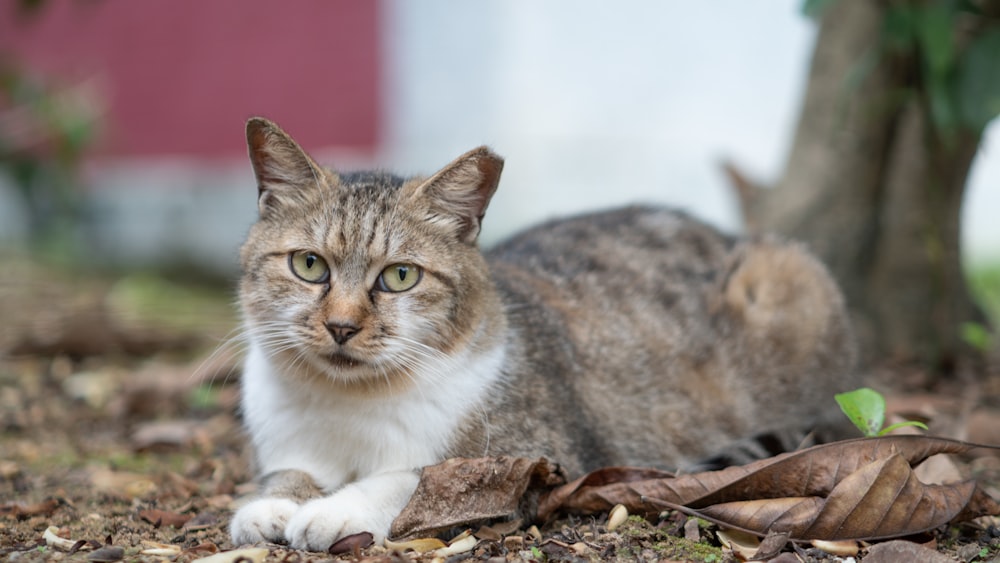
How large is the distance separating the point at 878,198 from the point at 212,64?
779cm

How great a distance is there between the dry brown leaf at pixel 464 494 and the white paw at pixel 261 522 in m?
0.35

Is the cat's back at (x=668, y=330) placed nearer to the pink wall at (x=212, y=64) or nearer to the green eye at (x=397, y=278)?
the green eye at (x=397, y=278)

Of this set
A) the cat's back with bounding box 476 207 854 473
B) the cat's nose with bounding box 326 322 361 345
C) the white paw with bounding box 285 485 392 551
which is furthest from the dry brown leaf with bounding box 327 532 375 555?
the cat's back with bounding box 476 207 854 473

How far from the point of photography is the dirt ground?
3070mm

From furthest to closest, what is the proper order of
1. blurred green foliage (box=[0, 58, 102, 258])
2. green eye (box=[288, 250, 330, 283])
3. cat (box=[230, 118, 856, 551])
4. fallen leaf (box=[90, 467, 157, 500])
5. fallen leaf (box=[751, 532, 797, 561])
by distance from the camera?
blurred green foliage (box=[0, 58, 102, 258]) → fallen leaf (box=[90, 467, 157, 500]) → green eye (box=[288, 250, 330, 283]) → cat (box=[230, 118, 856, 551]) → fallen leaf (box=[751, 532, 797, 561])

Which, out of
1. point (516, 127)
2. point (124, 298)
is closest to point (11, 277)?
point (124, 298)

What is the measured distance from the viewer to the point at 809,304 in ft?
15.0

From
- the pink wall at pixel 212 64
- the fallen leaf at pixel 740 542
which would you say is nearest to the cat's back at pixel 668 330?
the fallen leaf at pixel 740 542

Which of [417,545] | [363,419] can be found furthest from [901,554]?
[363,419]

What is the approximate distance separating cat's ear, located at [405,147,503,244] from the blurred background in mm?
4871

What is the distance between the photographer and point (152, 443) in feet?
15.6

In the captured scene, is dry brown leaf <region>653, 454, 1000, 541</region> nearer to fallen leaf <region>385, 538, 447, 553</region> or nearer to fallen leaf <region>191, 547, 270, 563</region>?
fallen leaf <region>385, 538, 447, 553</region>

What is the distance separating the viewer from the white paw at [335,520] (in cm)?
300

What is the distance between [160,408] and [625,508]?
323 cm
